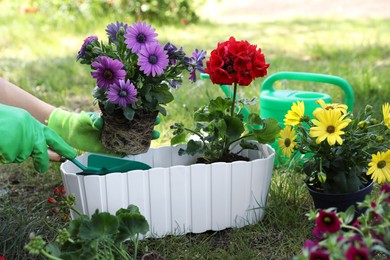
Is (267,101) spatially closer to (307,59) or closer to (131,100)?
(131,100)

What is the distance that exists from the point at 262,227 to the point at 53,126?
2.44ft

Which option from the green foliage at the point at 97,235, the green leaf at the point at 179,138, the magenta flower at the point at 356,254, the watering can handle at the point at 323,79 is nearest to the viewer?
the magenta flower at the point at 356,254

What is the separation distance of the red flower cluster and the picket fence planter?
0.22m

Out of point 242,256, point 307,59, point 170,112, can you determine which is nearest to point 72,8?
point 307,59

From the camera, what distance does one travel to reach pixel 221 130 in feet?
5.26

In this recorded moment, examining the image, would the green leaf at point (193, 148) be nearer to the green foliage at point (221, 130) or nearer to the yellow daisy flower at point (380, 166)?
the green foliage at point (221, 130)

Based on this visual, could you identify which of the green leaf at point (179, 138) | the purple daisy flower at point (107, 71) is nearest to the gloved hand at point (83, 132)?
the green leaf at point (179, 138)

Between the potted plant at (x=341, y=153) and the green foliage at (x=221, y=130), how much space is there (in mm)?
82

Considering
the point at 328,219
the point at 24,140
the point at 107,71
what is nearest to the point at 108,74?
the point at 107,71

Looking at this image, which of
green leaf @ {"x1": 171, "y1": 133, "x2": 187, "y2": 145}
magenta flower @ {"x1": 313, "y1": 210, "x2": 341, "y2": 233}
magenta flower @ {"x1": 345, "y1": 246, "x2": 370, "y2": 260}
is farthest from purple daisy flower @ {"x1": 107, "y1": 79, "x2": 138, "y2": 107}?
magenta flower @ {"x1": 345, "y1": 246, "x2": 370, "y2": 260}

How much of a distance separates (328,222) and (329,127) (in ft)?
1.35

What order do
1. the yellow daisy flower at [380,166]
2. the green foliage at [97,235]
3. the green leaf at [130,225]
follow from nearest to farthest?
1. the green foliage at [97,235]
2. the green leaf at [130,225]
3. the yellow daisy flower at [380,166]

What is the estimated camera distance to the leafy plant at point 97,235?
4.08ft

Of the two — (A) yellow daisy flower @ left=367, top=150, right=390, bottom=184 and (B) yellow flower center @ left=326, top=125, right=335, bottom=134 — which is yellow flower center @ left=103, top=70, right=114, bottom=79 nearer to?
(B) yellow flower center @ left=326, top=125, right=335, bottom=134
